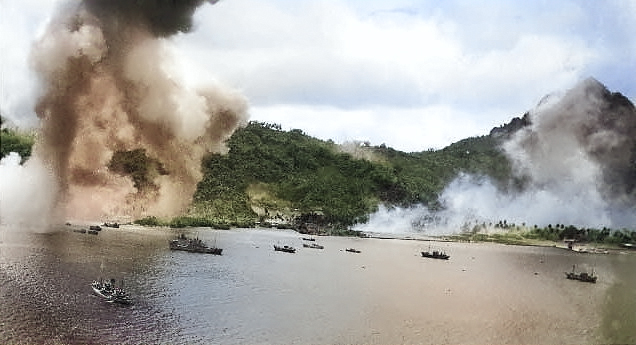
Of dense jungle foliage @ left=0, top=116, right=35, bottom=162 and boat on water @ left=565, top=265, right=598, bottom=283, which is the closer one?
dense jungle foliage @ left=0, top=116, right=35, bottom=162

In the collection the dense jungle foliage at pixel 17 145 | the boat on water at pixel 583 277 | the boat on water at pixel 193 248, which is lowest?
the boat on water at pixel 583 277

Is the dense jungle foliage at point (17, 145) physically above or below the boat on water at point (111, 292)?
above

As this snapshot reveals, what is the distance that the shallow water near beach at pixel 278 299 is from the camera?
156 feet

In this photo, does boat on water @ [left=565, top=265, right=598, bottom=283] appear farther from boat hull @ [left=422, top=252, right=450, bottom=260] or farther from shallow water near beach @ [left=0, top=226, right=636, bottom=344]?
boat hull @ [left=422, top=252, right=450, bottom=260]

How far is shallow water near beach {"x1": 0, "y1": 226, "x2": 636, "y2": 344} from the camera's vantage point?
47469mm

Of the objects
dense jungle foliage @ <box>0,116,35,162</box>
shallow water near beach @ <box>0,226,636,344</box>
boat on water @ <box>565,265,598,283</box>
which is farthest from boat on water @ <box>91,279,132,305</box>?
boat on water @ <box>565,265,598,283</box>

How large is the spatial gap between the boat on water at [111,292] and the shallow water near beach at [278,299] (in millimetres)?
727

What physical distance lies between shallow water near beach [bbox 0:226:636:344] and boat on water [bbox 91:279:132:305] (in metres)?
0.73

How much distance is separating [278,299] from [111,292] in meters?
17.1

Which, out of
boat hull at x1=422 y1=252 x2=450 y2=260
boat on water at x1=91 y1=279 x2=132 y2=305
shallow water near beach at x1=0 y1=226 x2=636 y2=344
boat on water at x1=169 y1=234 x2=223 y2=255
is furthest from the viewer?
boat hull at x1=422 y1=252 x2=450 y2=260

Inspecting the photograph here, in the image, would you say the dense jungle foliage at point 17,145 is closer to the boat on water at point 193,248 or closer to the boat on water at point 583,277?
the boat on water at point 193,248

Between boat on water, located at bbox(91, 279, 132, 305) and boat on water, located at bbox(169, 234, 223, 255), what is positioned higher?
boat on water, located at bbox(169, 234, 223, 255)

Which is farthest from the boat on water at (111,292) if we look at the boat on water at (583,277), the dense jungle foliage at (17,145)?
the boat on water at (583,277)

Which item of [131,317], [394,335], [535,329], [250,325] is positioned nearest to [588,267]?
[535,329]
